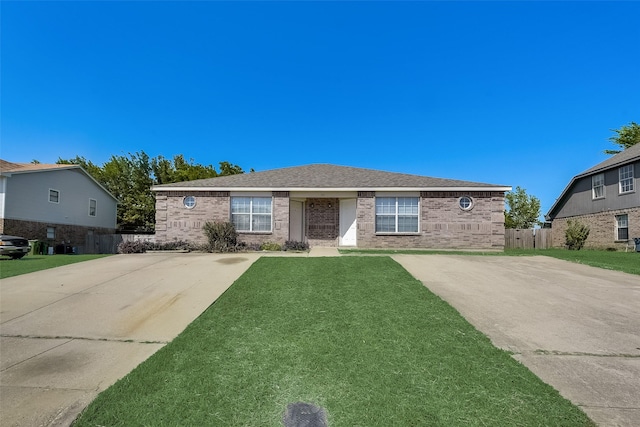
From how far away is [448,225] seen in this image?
50.6 feet

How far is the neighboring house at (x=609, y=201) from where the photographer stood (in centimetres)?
1725

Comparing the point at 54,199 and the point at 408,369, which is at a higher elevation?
the point at 54,199

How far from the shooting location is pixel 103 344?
14.7 feet

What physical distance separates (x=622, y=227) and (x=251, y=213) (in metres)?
20.6

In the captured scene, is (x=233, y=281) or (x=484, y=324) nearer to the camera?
(x=484, y=324)

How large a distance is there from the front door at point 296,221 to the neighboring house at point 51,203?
52.5ft

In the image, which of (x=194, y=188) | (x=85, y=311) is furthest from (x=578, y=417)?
(x=194, y=188)

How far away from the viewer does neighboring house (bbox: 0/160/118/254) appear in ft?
59.8

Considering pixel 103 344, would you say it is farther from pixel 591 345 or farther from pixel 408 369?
pixel 591 345

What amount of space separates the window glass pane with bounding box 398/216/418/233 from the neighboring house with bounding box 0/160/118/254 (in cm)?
2142

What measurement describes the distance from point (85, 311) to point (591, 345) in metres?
8.08

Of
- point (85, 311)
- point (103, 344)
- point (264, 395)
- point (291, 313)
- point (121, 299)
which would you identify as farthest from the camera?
point (121, 299)

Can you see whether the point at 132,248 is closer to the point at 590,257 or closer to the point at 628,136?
the point at 590,257

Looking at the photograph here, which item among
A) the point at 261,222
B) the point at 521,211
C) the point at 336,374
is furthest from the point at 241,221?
the point at 521,211
